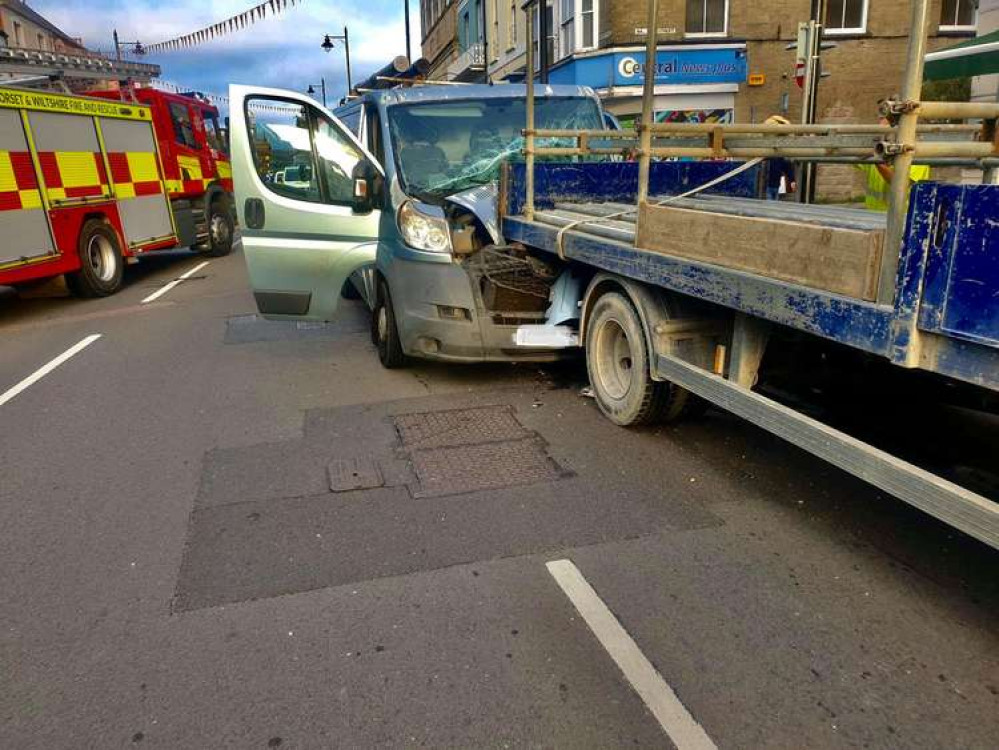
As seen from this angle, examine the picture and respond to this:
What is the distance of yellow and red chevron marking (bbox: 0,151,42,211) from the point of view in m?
9.10

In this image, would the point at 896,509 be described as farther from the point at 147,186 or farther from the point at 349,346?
the point at 147,186

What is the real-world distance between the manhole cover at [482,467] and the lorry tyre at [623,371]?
2.03ft

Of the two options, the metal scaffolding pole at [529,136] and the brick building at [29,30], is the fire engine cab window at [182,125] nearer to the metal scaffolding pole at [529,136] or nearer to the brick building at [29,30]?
the metal scaffolding pole at [529,136]

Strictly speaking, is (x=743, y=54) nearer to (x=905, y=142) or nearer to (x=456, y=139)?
(x=456, y=139)

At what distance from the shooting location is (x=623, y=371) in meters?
5.12

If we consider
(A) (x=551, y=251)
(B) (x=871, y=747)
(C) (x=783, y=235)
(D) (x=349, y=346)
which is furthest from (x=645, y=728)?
(D) (x=349, y=346)

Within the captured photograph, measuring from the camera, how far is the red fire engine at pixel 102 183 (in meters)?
9.43

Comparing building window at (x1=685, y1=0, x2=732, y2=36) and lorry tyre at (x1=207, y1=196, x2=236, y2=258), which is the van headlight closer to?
lorry tyre at (x1=207, y1=196, x2=236, y2=258)

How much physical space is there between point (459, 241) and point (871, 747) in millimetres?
4189

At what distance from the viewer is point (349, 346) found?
7668 millimetres

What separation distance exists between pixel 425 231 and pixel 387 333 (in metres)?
1.16

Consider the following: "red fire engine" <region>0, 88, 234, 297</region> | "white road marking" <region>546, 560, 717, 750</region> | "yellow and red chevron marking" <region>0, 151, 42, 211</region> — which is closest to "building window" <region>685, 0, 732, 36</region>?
"red fire engine" <region>0, 88, 234, 297</region>

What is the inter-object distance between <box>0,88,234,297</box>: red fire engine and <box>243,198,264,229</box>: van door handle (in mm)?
4582

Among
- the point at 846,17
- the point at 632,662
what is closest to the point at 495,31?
the point at 846,17
